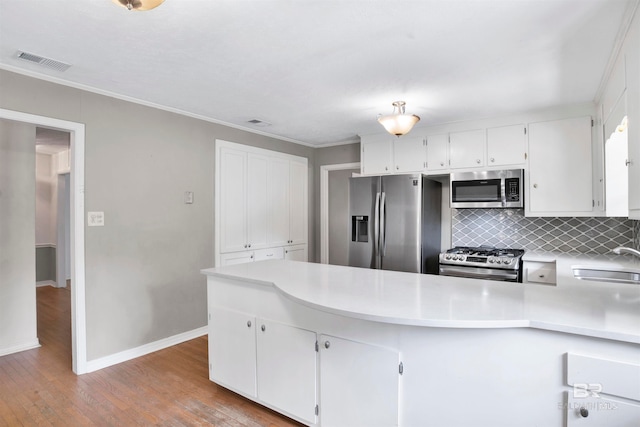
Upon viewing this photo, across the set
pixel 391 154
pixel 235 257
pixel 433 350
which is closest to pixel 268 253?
pixel 235 257

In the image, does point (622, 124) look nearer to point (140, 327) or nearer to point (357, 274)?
point (357, 274)

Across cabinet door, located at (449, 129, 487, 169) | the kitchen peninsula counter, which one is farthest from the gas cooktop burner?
the kitchen peninsula counter

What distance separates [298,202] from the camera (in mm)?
5133

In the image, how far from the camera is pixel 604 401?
128 cm

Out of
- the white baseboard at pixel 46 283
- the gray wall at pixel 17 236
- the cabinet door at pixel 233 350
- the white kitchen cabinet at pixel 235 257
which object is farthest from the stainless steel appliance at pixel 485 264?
the white baseboard at pixel 46 283

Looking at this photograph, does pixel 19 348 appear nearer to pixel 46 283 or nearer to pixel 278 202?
pixel 278 202

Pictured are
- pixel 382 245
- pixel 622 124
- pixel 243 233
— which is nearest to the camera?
pixel 622 124

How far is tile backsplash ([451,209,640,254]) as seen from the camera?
3.39 m

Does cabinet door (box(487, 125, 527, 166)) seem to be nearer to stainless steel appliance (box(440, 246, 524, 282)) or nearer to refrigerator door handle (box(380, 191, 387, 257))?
stainless steel appliance (box(440, 246, 524, 282))

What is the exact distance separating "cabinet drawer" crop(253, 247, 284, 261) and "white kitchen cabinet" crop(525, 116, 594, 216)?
2.99 metres

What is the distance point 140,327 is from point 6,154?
223 centimetres

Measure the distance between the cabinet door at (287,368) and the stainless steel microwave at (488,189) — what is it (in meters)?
2.52

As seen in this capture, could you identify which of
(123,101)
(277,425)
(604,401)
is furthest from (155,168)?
(604,401)

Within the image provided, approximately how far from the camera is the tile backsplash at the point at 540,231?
11.1 feet
